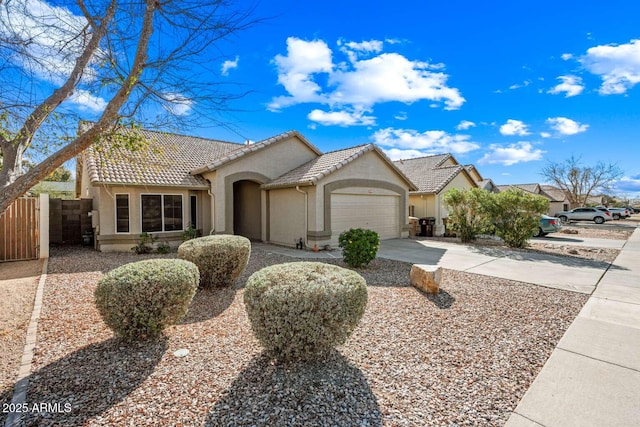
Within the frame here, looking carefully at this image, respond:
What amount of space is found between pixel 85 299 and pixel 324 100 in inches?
442

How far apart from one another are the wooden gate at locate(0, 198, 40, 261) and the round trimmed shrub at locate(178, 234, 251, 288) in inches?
310

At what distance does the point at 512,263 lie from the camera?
10305 mm

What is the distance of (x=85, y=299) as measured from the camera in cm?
611

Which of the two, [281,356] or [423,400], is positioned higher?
[281,356]

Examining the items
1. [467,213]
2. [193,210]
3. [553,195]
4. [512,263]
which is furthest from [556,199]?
[193,210]

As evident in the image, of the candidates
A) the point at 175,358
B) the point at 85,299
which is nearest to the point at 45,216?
the point at 85,299

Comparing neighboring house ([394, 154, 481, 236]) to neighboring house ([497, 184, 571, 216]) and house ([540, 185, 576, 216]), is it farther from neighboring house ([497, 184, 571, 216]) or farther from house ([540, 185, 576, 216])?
house ([540, 185, 576, 216])

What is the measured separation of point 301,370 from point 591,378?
11.0 ft

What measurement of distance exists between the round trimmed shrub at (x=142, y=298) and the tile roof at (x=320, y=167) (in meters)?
9.03

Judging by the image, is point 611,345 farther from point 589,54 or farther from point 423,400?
point 589,54

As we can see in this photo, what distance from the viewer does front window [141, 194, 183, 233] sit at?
12.8m

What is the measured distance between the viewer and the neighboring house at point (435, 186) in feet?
68.6

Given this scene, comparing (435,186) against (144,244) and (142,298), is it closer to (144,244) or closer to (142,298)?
(144,244)

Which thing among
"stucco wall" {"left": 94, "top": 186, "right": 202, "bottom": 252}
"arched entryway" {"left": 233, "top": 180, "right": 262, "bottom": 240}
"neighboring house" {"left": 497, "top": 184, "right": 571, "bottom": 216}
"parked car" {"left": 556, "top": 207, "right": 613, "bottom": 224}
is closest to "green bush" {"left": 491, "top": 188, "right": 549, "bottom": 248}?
"arched entryway" {"left": 233, "top": 180, "right": 262, "bottom": 240}
